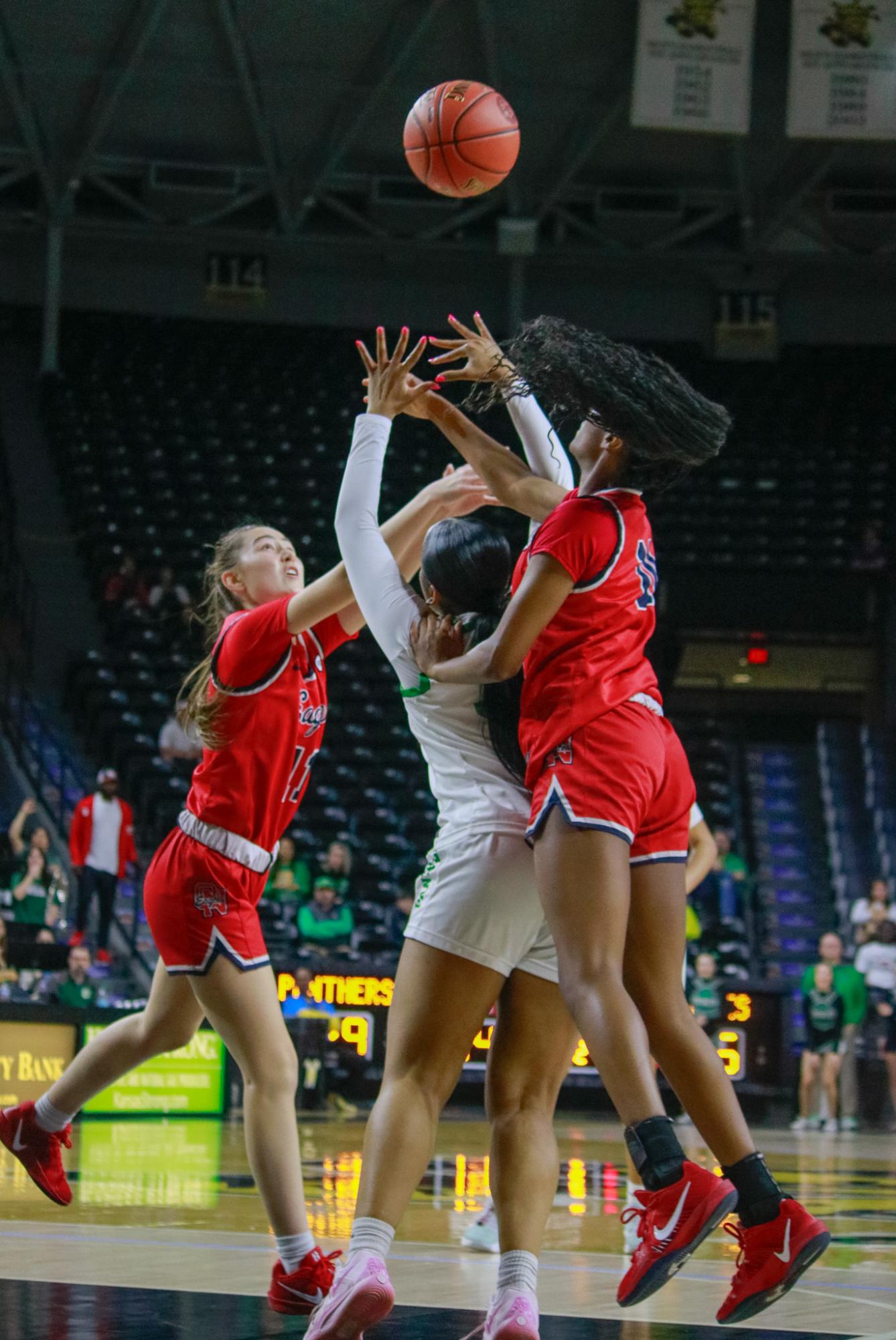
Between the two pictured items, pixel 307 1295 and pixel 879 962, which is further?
pixel 879 962

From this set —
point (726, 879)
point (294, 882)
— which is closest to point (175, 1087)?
point (294, 882)

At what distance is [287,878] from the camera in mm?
15445

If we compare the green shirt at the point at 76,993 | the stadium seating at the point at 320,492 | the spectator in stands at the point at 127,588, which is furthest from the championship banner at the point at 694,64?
the green shirt at the point at 76,993

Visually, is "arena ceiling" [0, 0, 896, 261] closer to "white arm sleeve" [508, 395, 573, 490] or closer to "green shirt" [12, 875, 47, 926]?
"green shirt" [12, 875, 47, 926]

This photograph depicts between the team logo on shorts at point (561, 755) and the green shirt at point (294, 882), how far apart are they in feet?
38.5

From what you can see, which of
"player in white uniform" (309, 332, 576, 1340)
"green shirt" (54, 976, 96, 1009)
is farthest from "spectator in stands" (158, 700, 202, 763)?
"player in white uniform" (309, 332, 576, 1340)

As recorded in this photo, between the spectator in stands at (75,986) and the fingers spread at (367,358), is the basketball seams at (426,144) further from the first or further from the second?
the spectator in stands at (75,986)

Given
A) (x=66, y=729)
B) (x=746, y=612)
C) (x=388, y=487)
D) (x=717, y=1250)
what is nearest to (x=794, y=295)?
(x=746, y=612)

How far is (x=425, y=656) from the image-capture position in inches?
158

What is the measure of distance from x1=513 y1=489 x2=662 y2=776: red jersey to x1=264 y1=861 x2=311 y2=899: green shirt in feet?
38.3

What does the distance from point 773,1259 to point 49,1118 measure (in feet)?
7.85

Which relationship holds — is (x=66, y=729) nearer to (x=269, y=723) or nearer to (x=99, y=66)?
(x=99, y=66)

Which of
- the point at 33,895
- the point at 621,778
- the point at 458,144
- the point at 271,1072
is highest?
the point at 458,144

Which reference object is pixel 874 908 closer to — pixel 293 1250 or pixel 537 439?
pixel 293 1250
